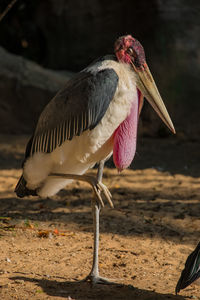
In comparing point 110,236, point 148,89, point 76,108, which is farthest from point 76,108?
point 110,236

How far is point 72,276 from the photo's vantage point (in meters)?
3.46

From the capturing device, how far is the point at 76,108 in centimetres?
322

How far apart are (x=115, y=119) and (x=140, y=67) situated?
0.36 m

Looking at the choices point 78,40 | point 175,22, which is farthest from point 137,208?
point 78,40

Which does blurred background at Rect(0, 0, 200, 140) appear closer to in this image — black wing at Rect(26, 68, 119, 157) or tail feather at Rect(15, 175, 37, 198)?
tail feather at Rect(15, 175, 37, 198)

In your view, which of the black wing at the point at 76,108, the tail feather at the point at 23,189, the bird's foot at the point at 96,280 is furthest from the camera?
the tail feather at the point at 23,189

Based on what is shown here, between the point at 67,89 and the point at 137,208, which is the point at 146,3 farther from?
the point at 67,89

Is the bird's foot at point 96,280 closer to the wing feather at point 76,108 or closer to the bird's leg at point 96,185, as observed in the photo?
the bird's leg at point 96,185

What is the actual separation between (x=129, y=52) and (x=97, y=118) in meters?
0.45

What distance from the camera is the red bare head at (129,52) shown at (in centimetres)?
321

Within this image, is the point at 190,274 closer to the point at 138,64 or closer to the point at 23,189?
the point at 138,64

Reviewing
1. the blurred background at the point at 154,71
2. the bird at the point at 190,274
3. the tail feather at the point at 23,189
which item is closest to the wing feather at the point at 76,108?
the tail feather at the point at 23,189

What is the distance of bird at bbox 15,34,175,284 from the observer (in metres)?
3.12

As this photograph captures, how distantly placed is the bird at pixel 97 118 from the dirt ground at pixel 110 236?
0.27m
